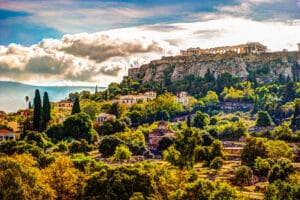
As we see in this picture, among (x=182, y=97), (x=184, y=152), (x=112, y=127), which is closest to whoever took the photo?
(x=184, y=152)

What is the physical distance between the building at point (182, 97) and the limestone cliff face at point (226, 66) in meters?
12.6

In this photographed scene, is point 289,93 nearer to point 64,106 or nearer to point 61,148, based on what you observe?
point 64,106

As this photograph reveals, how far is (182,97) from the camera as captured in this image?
86.2 meters

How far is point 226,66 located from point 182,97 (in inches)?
633

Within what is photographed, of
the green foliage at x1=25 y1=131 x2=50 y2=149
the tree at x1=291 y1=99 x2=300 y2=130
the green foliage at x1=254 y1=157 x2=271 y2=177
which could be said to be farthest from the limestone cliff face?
the green foliage at x1=254 y1=157 x2=271 y2=177

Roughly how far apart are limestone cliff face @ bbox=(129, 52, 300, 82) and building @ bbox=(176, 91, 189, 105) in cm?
1264

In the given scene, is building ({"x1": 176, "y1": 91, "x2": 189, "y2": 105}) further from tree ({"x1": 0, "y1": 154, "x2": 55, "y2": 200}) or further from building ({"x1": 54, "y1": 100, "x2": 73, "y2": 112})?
tree ({"x1": 0, "y1": 154, "x2": 55, "y2": 200})

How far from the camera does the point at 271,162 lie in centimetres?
4016

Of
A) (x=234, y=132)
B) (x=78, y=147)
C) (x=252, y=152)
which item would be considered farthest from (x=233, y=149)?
(x=78, y=147)

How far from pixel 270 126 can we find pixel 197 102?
691 inches

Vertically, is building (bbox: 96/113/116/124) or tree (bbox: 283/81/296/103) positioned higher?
tree (bbox: 283/81/296/103)

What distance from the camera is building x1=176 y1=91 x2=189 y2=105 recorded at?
278 feet

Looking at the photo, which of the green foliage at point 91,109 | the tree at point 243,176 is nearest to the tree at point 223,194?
the tree at point 243,176

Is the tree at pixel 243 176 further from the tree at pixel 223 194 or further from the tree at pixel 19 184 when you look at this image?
the tree at pixel 19 184
